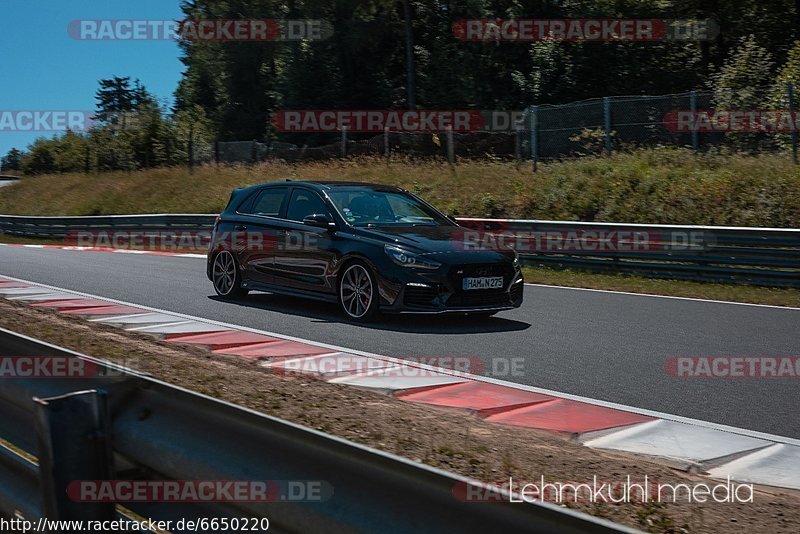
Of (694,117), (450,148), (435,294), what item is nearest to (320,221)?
(435,294)

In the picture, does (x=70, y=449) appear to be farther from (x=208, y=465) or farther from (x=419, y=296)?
(x=419, y=296)

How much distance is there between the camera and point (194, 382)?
7176 millimetres

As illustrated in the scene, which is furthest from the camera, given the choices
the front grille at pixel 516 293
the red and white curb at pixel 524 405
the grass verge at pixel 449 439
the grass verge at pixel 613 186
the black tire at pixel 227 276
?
the grass verge at pixel 613 186

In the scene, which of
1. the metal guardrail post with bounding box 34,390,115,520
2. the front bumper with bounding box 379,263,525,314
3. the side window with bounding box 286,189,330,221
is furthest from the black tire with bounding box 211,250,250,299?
the metal guardrail post with bounding box 34,390,115,520

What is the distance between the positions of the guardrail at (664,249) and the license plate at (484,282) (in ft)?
12.5

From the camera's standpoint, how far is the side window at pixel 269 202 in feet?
41.2

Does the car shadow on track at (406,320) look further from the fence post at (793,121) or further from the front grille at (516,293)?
the fence post at (793,121)

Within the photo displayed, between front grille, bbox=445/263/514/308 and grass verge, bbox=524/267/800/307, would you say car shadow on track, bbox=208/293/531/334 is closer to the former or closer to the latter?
front grille, bbox=445/263/514/308

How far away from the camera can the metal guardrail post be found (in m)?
3.09

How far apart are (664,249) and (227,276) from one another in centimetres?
722

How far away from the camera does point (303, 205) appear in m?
12.2

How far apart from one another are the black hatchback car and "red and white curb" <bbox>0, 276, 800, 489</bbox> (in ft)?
4.51

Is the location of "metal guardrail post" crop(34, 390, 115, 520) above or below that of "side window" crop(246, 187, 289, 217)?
below

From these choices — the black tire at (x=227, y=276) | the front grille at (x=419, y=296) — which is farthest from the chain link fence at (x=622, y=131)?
the black tire at (x=227, y=276)
